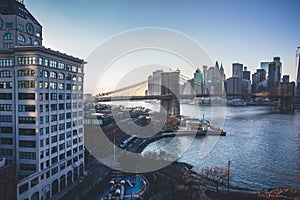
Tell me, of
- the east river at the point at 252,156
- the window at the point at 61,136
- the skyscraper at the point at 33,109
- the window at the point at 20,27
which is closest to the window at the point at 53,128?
the skyscraper at the point at 33,109

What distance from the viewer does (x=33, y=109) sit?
13.3 ft

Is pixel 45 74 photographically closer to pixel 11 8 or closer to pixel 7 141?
pixel 7 141

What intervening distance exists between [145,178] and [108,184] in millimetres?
817

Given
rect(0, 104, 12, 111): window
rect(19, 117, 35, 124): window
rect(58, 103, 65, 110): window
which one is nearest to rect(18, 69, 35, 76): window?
rect(0, 104, 12, 111): window

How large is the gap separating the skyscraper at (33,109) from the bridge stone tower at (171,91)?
1175cm

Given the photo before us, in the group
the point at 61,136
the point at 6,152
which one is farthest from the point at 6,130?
the point at 61,136

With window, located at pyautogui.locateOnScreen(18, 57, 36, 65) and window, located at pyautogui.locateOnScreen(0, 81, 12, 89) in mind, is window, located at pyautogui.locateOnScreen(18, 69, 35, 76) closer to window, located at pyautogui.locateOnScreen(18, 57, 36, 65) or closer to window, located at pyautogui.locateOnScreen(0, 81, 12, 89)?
window, located at pyautogui.locateOnScreen(18, 57, 36, 65)

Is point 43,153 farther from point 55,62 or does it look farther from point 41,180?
point 55,62

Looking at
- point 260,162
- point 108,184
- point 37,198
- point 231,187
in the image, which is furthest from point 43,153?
point 260,162

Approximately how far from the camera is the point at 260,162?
685 centimetres

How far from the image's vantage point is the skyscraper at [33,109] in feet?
13.2

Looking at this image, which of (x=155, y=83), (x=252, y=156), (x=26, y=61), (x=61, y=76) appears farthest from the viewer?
(x=155, y=83)

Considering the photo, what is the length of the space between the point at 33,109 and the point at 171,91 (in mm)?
13072

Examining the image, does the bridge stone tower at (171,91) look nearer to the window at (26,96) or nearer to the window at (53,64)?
the window at (53,64)
